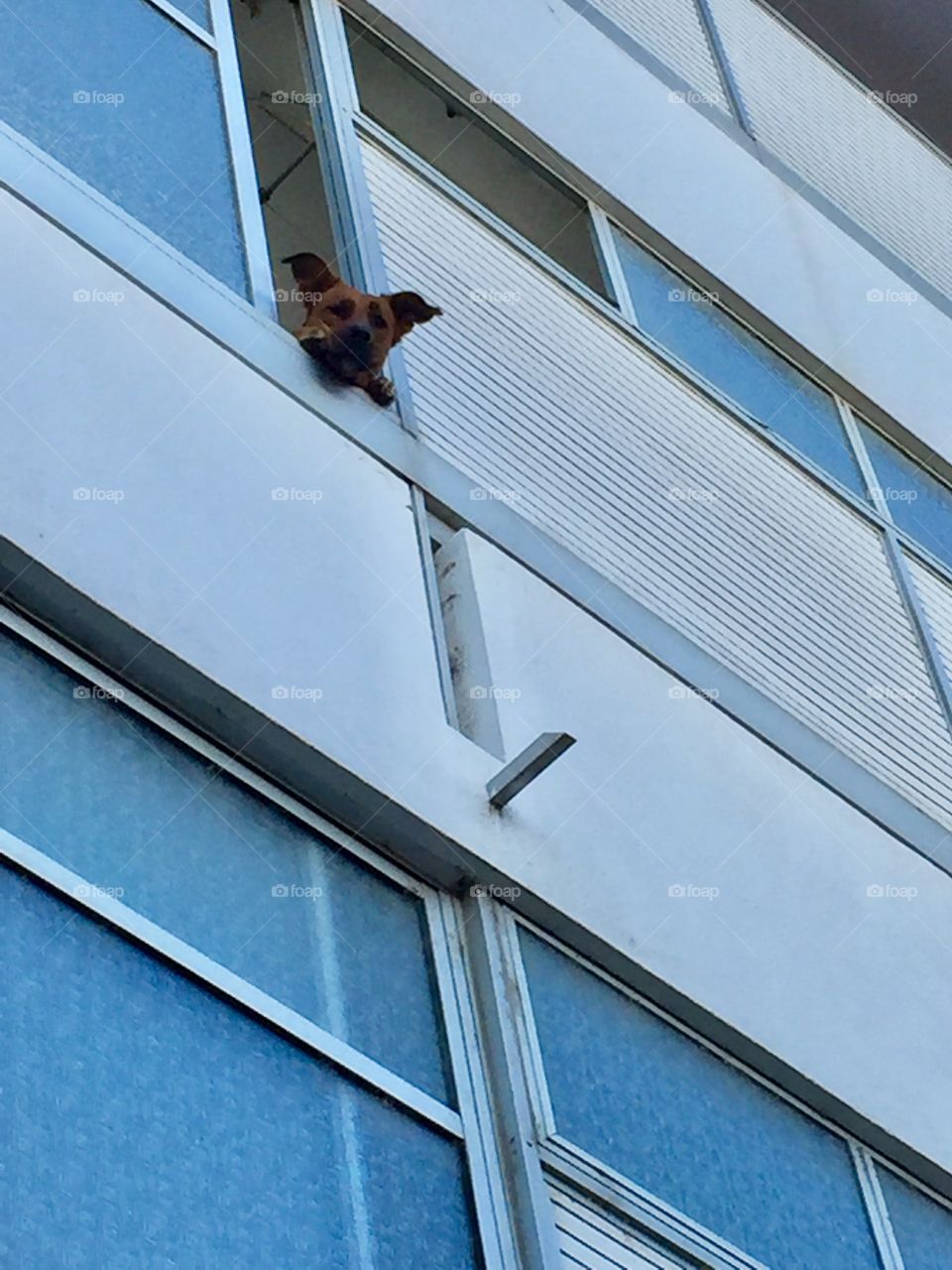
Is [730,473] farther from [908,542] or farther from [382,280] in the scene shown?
[382,280]

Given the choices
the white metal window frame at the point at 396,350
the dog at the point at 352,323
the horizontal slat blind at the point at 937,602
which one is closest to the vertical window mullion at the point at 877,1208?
the white metal window frame at the point at 396,350

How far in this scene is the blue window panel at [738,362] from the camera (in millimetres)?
6094

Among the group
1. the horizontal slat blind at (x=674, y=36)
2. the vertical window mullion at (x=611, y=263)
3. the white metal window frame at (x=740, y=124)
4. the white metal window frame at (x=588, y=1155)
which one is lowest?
the white metal window frame at (x=588, y=1155)

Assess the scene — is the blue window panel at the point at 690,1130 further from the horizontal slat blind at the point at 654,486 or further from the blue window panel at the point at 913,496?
the blue window panel at the point at 913,496

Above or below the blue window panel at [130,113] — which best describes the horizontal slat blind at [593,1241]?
below

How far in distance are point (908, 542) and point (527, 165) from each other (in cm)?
165

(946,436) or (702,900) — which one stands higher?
(946,436)

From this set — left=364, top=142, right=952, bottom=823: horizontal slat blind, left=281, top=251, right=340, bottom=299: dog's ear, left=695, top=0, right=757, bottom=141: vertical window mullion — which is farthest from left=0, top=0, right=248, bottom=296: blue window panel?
left=695, top=0, right=757, bottom=141: vertical window mullion

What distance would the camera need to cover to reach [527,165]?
6391mm

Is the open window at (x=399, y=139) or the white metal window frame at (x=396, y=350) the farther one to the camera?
the open window at (x=399, y=139)

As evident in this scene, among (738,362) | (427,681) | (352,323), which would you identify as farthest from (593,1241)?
(738,362)

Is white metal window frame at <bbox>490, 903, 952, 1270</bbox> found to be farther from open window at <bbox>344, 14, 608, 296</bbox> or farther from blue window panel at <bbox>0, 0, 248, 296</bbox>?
open window at <bbox>344, 14, 608, 296</bbox>

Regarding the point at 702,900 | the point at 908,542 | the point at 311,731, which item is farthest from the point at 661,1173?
the point at 908,542

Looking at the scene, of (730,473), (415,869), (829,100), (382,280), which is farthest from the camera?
(829,100)
